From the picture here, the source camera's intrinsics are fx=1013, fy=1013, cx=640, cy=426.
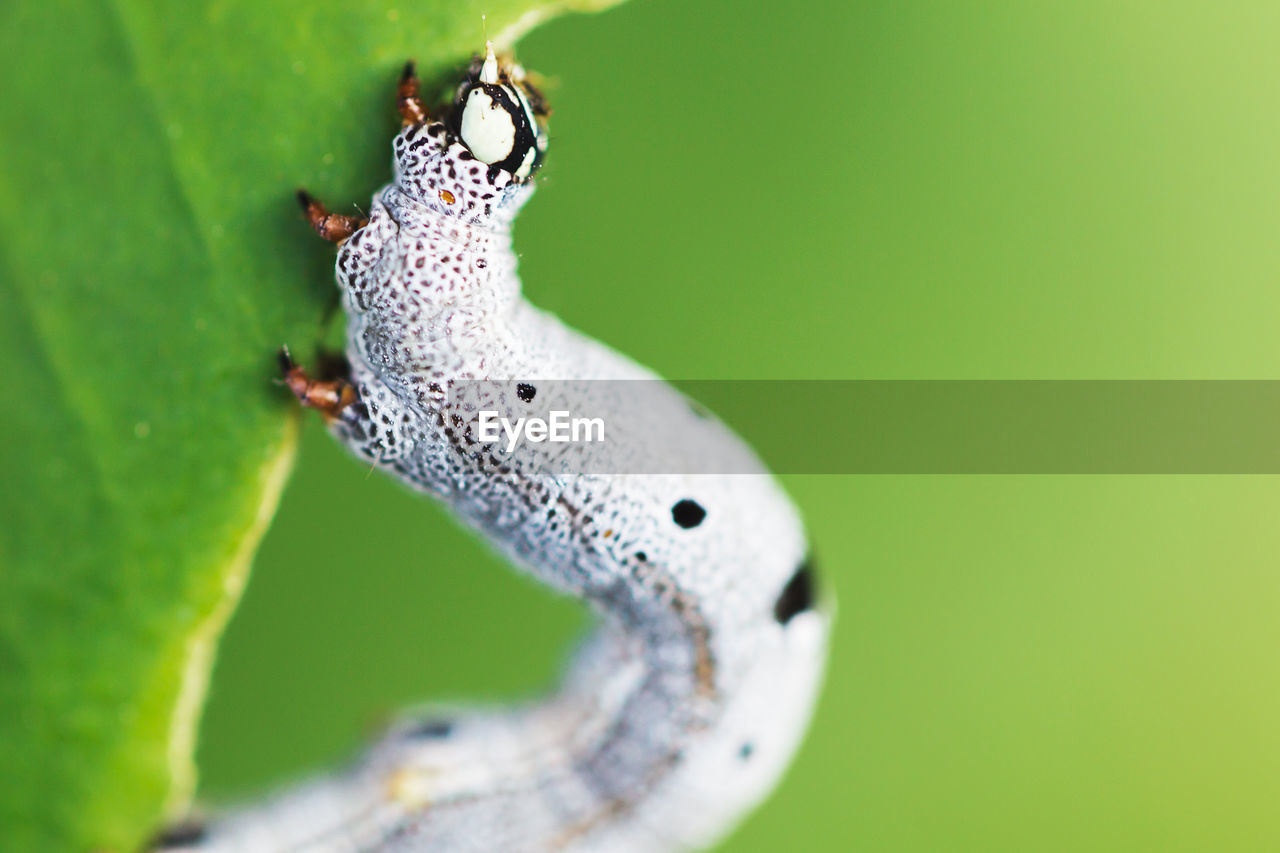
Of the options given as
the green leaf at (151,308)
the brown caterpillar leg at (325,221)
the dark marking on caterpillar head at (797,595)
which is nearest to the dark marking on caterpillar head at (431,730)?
the green leaf at (151,308)

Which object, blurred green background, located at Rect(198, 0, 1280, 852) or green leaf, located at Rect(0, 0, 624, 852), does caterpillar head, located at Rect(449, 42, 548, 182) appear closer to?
green leaf, located at Rect(0, 0, 624, 852)

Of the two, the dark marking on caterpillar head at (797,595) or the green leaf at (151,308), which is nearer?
the green leaf at (151,308)

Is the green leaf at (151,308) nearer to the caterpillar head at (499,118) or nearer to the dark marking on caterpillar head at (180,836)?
the caterpillar head at (499,118)

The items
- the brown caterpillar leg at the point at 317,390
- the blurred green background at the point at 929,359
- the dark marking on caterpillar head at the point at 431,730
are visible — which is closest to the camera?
the brown caterpillar leg at the point at 317,390

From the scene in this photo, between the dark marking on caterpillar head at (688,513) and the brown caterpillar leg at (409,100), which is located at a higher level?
the brown caterpillar leg at (409,100)

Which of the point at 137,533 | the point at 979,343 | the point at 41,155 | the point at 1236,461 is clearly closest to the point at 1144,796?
the point at 1236,461

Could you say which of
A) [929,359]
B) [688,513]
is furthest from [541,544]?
[929,359]
